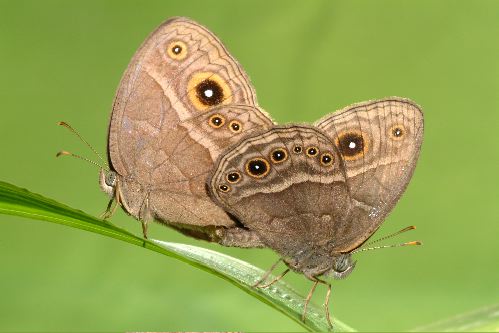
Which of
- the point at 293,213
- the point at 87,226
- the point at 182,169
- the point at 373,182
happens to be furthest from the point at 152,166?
the point at 87,226

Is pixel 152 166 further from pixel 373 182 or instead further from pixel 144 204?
pixel 373 182

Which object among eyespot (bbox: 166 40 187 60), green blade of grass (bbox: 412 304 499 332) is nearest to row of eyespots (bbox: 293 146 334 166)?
eyespot (bbox: 166 40 187 60)

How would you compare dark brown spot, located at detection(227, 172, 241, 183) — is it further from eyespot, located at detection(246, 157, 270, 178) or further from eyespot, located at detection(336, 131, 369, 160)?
eyespot, located at detection(336, 131, 369, 160)

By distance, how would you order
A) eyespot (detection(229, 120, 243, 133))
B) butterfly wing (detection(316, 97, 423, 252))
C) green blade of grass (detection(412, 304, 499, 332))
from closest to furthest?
green blade of grass (detection(412, 304, 499, 332)) → butterfly wing (detection(316, 97, 423, 252)) → eyespot (detection(229, 120, 243, 133))

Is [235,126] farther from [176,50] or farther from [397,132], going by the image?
[397,132]

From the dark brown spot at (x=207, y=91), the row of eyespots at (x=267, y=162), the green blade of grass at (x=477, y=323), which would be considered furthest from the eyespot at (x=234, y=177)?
the green blade of grass at (x=477, y=323)

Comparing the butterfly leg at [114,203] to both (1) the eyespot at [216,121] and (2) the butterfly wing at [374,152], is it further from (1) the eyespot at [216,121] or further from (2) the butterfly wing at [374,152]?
(2) the butterfly wing at [374,152]

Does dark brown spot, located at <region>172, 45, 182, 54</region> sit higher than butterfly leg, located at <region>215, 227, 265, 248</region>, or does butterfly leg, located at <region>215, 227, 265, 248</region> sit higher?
dark brown spot, located at <region>172, 45, 182, 54</region>
